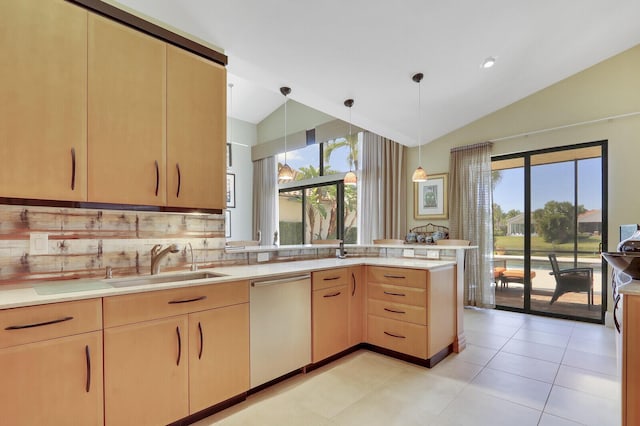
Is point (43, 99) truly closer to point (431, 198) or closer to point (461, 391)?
point (461, 391)

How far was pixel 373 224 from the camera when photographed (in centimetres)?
570

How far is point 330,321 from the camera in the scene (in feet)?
9.20

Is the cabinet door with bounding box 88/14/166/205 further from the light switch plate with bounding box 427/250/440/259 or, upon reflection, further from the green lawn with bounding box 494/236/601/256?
the green lawn with bounding box 494/236/601/256

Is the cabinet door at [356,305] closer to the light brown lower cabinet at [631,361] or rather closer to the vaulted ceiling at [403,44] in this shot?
the light brown lower cabinet at [631,361]

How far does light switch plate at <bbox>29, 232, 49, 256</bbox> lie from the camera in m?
1.86

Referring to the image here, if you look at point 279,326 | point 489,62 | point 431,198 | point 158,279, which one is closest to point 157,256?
point 158,279

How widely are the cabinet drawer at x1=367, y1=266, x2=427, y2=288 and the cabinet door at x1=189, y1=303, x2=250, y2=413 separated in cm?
134

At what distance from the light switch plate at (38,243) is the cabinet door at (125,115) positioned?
429 millimetres

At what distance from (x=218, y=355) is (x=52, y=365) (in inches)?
33.6

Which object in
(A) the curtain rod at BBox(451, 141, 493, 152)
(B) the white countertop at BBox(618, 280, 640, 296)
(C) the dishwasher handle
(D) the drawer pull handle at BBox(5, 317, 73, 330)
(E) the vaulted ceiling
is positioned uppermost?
(E) the vaulted ceiling

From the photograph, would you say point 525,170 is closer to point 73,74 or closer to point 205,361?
point 205,361

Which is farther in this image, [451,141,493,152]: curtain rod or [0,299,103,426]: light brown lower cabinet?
[451,141,493,152]: curtain rod

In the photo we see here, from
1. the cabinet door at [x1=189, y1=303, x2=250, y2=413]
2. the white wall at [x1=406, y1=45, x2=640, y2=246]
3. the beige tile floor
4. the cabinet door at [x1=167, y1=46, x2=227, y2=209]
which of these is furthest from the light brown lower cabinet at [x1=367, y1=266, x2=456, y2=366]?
the white wall at [x1=406, y1=45, x2=640, y2=246]

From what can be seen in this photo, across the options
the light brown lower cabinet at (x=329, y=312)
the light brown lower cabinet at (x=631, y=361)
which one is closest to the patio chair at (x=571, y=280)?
the light brown lower cabinet at (x=329, y=312)
